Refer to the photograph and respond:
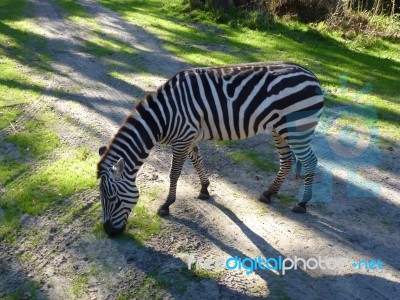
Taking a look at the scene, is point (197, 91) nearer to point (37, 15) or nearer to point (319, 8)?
point (319, 8)

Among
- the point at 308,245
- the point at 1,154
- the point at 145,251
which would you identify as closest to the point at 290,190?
the point at 308,245

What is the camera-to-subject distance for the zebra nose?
5523 mm

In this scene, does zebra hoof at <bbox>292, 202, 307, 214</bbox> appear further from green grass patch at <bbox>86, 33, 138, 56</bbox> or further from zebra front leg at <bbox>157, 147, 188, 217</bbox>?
green grass patch at <bbox>86, 33, 138, 56</bbox>

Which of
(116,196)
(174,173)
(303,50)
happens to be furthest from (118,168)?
(303,50)

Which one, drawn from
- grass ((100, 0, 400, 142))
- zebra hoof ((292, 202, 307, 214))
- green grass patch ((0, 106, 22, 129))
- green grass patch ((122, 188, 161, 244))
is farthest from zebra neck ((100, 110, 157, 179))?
grass ((100, 0, 400, 142))

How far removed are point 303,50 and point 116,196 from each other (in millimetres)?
9379

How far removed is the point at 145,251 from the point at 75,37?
1030 cm

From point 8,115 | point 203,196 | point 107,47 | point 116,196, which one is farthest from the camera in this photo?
point 107,47

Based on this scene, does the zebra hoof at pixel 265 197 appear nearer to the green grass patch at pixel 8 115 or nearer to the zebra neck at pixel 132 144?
the zebra neck at pixel 132 144

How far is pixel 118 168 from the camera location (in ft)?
17.1

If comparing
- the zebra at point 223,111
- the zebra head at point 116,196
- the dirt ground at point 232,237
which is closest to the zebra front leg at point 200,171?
the dirt ground at point 232,237

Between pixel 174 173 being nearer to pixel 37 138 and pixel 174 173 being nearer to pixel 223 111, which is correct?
pixel 223 111

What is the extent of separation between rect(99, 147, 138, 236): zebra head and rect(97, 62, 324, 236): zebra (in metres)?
0.02

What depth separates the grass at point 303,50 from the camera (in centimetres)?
1054
